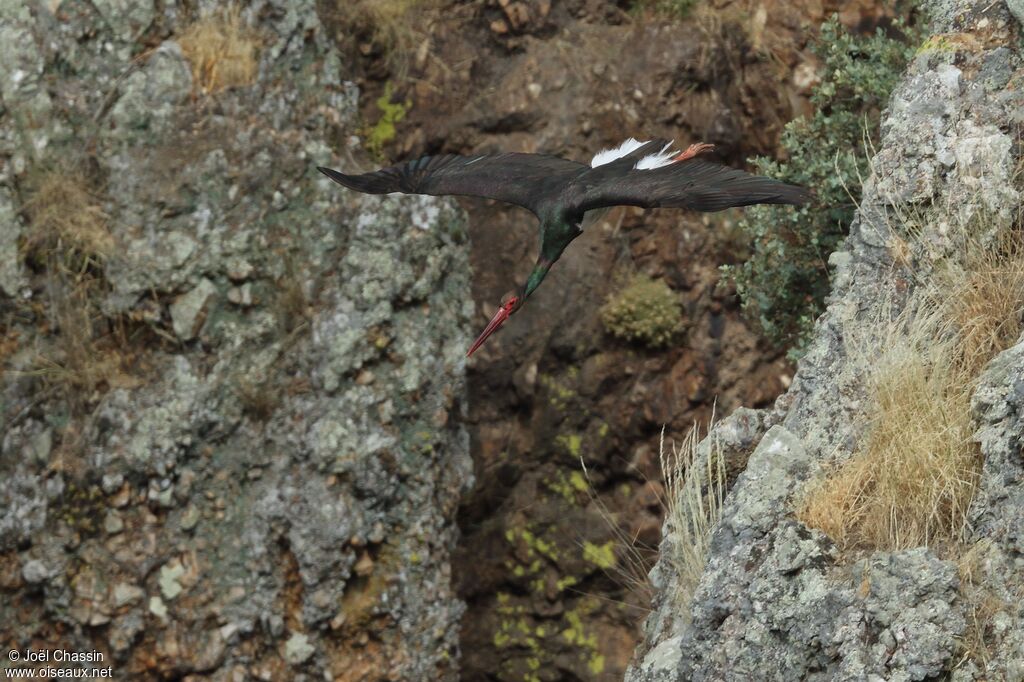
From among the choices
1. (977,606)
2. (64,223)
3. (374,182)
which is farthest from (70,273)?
(977,606)

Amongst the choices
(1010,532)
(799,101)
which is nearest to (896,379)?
(1010,532)

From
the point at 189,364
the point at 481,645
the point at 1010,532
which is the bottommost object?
the point at 481,645

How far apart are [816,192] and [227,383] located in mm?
3571

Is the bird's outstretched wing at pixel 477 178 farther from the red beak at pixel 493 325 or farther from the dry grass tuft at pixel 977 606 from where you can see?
the dry grass tuft at pixel 977 606

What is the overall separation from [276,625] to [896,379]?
13.9 ft

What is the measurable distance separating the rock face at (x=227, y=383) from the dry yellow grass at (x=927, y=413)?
12.2 ft

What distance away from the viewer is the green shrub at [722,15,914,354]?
19.8ft

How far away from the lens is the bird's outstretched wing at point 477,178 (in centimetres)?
600

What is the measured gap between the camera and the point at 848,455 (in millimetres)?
4250

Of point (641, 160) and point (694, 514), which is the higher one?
point (641, 160)

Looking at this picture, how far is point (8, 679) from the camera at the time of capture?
7066 millimetres

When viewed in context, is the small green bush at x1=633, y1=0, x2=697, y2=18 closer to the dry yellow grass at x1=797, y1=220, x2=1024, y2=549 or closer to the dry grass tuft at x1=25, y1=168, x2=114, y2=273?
the dry grass tuft at x1=25, y1=168, x2=114, y2=273

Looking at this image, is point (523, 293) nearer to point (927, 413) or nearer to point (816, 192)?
point (816, 192)

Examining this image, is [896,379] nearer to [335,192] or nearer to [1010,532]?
[1010,532]
